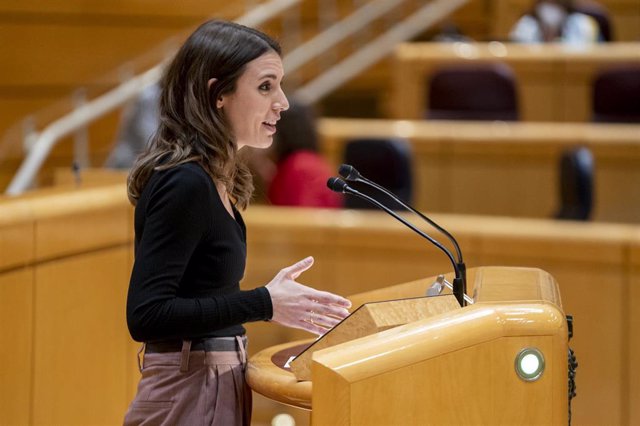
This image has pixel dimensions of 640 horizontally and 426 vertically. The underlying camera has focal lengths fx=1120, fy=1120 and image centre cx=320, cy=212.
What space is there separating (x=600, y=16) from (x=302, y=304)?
6116 mm

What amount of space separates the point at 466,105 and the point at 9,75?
2.63m

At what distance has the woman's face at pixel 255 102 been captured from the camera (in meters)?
1.84

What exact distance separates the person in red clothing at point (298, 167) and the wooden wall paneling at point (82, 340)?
1.24 m

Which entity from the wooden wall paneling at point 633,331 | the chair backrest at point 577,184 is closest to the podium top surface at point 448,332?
the wooden wall paneling at point 633,331

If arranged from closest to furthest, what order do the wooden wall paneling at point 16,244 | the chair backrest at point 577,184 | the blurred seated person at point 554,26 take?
1. the wooden wall paneling at point 16,244
2. the chair backrest at point 577,184
3. the blurred seated person at point 554,26

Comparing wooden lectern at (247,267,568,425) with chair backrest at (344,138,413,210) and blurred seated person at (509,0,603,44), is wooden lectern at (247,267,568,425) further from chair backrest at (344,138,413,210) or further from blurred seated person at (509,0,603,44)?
blurred seated person at (509,0,603,44)

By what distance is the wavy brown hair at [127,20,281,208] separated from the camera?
179cm

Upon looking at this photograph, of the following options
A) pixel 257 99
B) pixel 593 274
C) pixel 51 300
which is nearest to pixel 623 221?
pixel 593 274

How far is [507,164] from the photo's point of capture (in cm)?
553

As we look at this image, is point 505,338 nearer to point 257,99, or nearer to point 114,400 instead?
point 257,99

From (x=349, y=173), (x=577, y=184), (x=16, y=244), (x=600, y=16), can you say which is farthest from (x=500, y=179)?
(x=349, y=173)

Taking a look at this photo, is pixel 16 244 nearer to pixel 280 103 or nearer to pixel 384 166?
pixel 280 103

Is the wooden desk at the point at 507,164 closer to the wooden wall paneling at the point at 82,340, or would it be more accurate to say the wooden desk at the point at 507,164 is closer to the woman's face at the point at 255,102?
the wooden wall paneling at the point at 82,340

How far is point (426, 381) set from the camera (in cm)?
157
